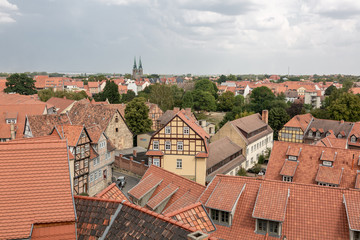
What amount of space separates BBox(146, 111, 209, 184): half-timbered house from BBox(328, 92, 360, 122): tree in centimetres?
3995

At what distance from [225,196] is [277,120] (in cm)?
4735

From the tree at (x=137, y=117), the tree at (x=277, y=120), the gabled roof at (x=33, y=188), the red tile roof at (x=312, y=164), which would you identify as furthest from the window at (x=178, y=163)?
the tree at (x=277, y=120)

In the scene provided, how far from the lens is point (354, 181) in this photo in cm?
2566

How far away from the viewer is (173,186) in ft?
66.9

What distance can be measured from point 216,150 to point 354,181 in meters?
17.2

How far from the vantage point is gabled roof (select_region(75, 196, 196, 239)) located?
866 cm

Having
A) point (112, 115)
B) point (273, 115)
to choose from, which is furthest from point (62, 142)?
point (273, 115)

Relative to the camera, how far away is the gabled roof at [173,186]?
18719mm

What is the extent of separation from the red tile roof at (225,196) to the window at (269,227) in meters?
1.73

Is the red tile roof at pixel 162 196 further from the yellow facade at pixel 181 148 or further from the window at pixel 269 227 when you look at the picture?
the yellow facade at pixel 181 148

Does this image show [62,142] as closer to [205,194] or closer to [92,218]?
[92,218]

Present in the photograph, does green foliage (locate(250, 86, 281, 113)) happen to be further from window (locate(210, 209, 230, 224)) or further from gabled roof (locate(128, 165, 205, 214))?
window (locate(210, 209, 230, 224))

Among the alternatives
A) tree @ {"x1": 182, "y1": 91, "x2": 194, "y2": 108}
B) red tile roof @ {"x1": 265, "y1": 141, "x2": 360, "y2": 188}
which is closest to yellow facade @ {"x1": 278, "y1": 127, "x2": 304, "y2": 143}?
red tile roof @ {"x1": 265, "y1": 141, "x2": 360, "y2": 188}

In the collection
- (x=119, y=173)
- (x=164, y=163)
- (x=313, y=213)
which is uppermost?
(x=313, y=213)
